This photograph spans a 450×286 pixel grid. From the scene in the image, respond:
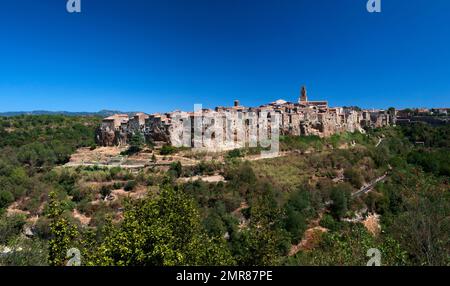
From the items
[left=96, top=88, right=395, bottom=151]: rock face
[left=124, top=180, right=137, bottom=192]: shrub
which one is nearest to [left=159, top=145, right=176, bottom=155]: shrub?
[left=96, top=88, right=395, bottom=151]: rock face

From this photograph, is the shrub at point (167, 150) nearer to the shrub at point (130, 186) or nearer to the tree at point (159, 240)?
the shrub at point (130, 186)

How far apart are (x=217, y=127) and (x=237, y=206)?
51.5 feet

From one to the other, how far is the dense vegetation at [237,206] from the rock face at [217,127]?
2.48 m

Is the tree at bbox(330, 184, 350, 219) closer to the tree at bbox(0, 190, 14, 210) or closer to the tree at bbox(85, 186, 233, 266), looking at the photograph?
the tree at bbox(85, 186, 233, 266)

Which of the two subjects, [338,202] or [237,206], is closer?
[237,206]

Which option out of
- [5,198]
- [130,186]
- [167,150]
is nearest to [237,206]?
[130,186]

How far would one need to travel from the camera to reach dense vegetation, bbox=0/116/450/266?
959 centimetres

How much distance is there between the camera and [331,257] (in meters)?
10.7

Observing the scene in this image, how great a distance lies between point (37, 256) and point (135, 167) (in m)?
22.7

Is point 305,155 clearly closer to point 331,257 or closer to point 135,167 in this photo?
point 135,167

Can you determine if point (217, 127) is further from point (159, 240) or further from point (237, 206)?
point (159, 240)

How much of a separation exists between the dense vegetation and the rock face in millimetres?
2477

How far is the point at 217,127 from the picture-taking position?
135ft
